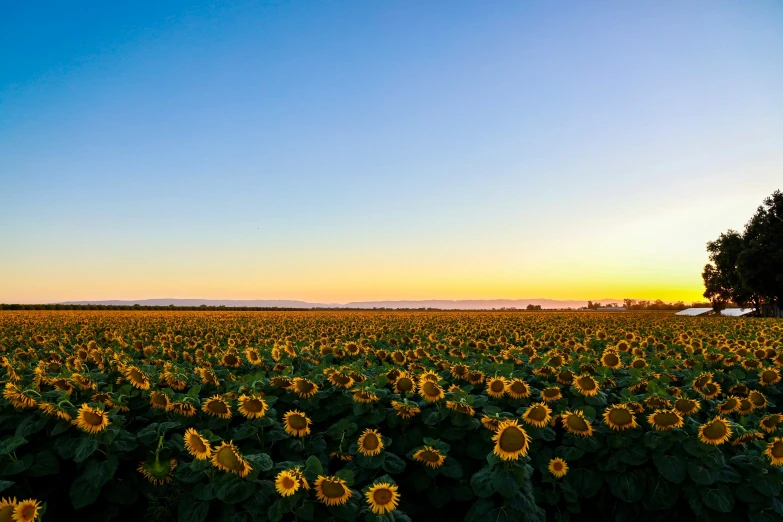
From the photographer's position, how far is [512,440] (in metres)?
3.87

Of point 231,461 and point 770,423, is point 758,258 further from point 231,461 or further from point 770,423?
point 231,461

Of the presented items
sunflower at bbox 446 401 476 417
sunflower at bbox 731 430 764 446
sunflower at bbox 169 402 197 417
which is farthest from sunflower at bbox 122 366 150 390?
sunflower at bbox 731 430 764 446

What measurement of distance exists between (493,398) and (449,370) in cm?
98

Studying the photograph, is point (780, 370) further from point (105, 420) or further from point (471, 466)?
point (105, 420)

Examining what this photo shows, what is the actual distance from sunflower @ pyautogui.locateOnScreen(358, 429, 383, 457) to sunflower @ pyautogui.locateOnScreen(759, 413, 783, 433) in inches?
147

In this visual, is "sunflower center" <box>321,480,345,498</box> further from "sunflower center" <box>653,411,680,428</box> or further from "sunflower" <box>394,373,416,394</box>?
"sunflower center" <box>653,411,680,428</box>

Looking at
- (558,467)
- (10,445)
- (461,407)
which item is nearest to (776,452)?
(558,467)

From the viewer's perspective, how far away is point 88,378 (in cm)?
544

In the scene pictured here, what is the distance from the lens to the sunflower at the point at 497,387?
17.2 feet

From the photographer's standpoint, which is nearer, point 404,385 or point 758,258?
point 404,385

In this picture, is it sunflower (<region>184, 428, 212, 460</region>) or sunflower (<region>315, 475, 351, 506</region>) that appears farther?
sunflower (<region>184, 428, 212, 460</region>)

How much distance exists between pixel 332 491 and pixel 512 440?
144 centimetres

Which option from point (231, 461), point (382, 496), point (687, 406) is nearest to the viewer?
point (382, 496)

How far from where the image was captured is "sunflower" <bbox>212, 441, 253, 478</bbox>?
355cm
